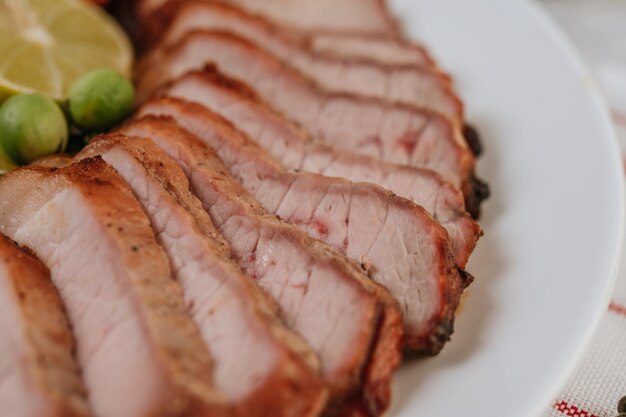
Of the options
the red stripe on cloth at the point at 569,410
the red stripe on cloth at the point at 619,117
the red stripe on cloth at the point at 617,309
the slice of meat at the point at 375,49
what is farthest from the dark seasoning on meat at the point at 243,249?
the red stripe on cloth at the point at 619,117

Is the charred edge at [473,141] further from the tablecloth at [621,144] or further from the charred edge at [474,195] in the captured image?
the tablecloth at [621,144]

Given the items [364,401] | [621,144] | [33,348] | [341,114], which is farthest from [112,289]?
[621,144]

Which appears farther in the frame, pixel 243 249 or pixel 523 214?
pixel 523 214

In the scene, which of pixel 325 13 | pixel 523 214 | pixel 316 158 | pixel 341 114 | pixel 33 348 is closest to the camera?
pixel 33 348

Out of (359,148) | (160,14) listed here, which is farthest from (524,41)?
(160,14)

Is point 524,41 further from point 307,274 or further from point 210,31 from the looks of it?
point 307,274

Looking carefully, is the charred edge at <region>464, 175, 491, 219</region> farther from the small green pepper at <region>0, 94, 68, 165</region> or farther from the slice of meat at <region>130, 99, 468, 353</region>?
the small green pepper at <region>0, 94, 68, 165</region>

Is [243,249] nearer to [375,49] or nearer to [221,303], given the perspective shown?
[221,303]

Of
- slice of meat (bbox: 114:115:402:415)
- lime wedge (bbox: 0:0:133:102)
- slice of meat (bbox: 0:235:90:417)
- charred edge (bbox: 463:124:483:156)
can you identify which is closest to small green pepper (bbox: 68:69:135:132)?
lime wedge (bbox: 0:0:133:102)
